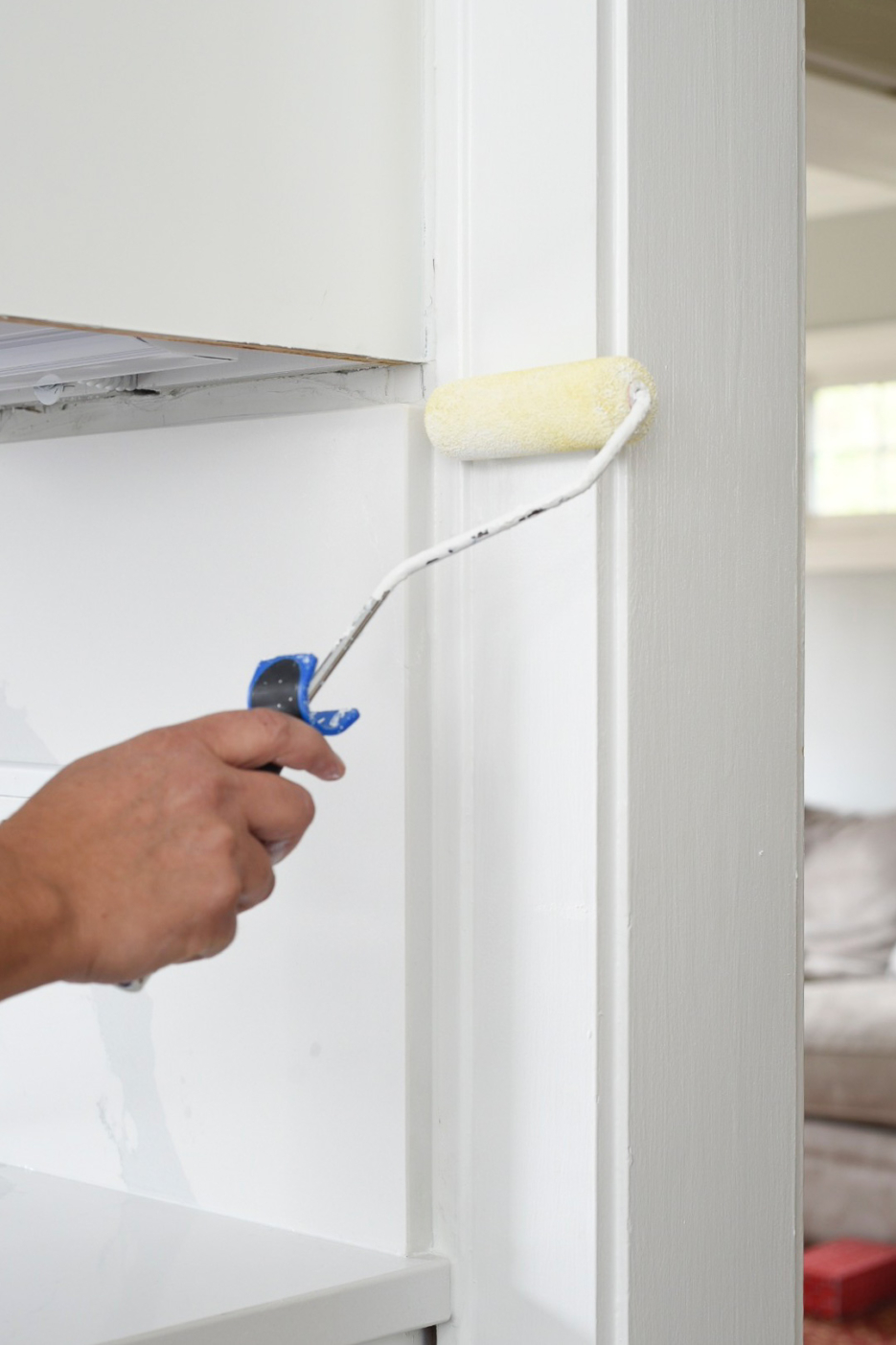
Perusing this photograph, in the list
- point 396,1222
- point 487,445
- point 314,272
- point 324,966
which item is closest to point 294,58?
point 314,272

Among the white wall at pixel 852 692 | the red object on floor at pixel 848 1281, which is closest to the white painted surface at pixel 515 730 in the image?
the red object on floor at pixel 848 1281

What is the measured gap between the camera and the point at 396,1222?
817 mm

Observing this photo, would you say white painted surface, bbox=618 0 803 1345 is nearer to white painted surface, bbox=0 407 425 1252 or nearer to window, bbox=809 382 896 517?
white painted surface, bbox=0 407 425 1252

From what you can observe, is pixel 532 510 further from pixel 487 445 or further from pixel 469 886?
pixel 469 886

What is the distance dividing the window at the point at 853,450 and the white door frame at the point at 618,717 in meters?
4.01

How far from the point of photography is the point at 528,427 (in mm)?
755

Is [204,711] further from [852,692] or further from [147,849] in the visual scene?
[852,692]

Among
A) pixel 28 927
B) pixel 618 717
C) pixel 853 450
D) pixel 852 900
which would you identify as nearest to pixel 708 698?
pixel 618 717

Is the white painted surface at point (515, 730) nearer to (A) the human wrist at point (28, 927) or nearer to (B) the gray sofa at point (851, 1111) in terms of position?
(A) the human wrist at point (28, 927)

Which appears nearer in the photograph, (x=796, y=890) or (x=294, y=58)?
(x=294, y=58)

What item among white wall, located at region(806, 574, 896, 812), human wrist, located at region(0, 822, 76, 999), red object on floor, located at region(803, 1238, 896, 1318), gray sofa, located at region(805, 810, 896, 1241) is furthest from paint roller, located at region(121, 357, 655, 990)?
white wall, located at region(806, 574, 896, 812)

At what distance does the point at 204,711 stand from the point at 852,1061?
2.66 m

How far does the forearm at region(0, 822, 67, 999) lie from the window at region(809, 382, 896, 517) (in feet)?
14.5

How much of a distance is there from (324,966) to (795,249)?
501 millimetres
